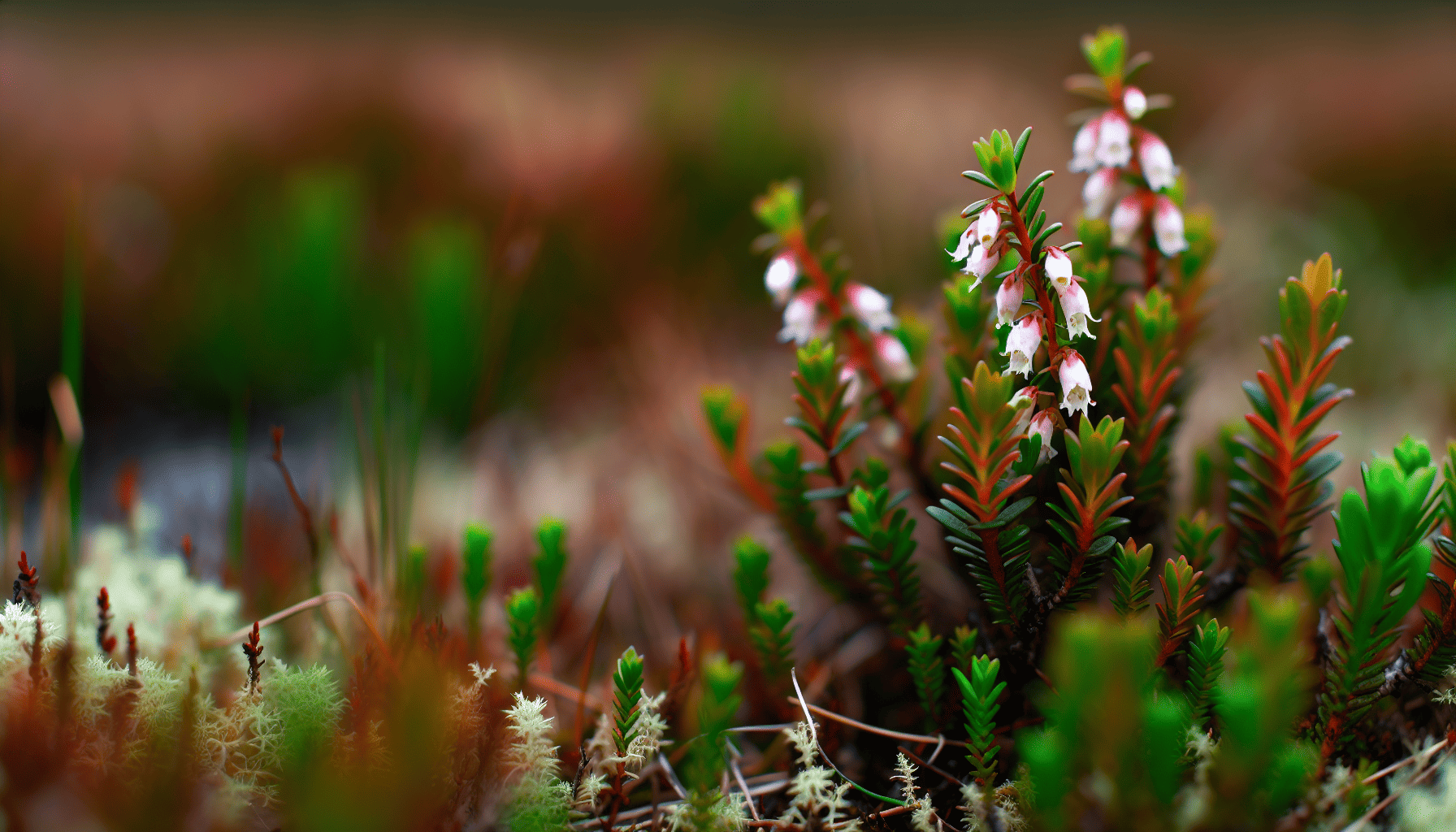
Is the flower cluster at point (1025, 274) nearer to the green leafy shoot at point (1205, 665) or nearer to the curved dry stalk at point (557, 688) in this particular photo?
the green leafy shoot at point (1205, 665)

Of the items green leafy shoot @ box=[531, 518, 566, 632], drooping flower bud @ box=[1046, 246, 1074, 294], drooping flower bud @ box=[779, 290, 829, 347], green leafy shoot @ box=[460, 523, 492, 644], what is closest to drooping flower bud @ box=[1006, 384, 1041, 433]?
drooping flower bud @ box=[1046, 246, 1074, 294]

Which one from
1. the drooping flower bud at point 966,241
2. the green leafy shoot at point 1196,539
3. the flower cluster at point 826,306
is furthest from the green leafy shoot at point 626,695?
the green leafy shoot at point 1196,539

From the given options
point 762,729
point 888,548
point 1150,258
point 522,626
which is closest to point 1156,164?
point 1150,258

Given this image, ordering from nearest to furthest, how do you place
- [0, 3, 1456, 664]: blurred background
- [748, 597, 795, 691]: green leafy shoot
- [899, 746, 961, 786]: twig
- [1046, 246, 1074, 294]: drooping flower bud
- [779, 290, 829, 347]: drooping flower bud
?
1. [1046, 246, 1074, 294]: drooping flower bud
2. [899, 746, 961, 786]: twig
3. [748, 597, 795, 691]: green leafy shoot
4. [779, 290, 829, 347]: drooping flower bud
5. [0, 3, 1456, 664]: blurred background

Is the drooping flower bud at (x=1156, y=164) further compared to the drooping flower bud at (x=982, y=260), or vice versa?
the drooping flower bud at (x=1156, y=164)

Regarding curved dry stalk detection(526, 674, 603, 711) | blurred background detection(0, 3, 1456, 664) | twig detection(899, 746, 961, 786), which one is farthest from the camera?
blurred background detection(0, 3, 1456, 664)

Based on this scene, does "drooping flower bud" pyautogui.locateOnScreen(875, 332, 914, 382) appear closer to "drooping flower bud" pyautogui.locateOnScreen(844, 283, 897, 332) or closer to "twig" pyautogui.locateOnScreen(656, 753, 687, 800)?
"drooping flower bud" pyautogui.locateOnScreen(844, 283, 897, 332)
